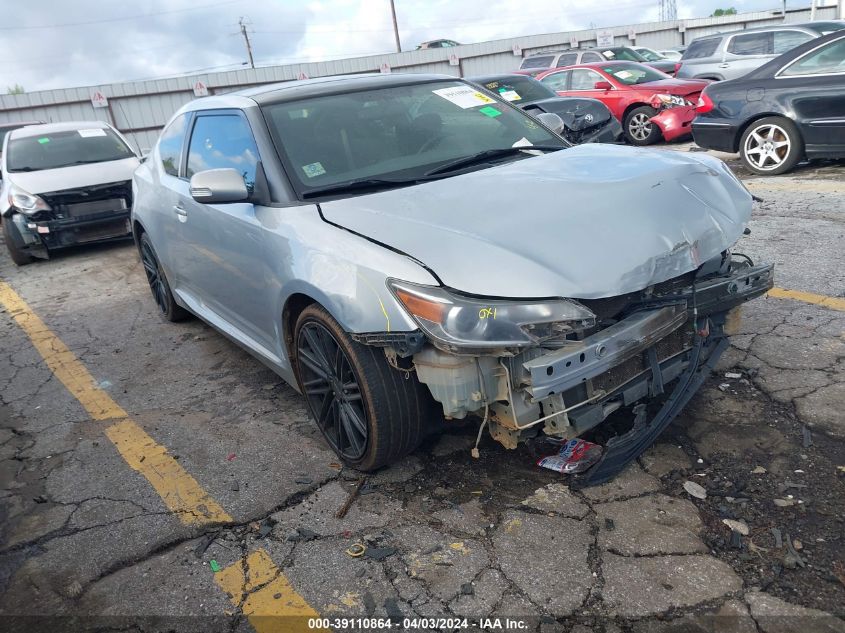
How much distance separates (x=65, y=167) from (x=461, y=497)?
8128 millimetres

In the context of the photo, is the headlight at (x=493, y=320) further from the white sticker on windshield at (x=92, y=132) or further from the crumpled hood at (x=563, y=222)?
the white sticker on windshield at (x=92, y=132)

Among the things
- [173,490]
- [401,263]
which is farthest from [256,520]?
[401,263]

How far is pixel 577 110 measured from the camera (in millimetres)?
10016

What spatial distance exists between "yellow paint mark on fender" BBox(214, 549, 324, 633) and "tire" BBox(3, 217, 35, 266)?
7580 mm

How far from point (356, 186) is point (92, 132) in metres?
8.09

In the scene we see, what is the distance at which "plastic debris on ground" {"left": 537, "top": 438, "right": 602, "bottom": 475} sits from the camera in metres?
2.90

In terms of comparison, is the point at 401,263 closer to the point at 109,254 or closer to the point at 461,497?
the point at 461,497

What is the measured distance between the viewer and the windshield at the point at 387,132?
10.9 feet

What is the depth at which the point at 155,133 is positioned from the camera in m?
23.8

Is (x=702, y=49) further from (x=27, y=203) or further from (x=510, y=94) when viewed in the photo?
(x=27, y=203)

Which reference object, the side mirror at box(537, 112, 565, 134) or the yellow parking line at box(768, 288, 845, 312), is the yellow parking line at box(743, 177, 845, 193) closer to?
the yellow parking line at box(768, 288, 845, 312)

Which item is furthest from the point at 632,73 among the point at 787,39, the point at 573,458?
the point at 573,458

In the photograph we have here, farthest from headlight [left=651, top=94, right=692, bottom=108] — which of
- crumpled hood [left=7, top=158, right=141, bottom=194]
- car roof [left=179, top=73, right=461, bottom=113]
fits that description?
car roof [left=179, top=73, right=461, bottom=113]

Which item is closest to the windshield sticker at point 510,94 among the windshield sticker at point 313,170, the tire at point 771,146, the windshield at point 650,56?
the tire at point 771,146
